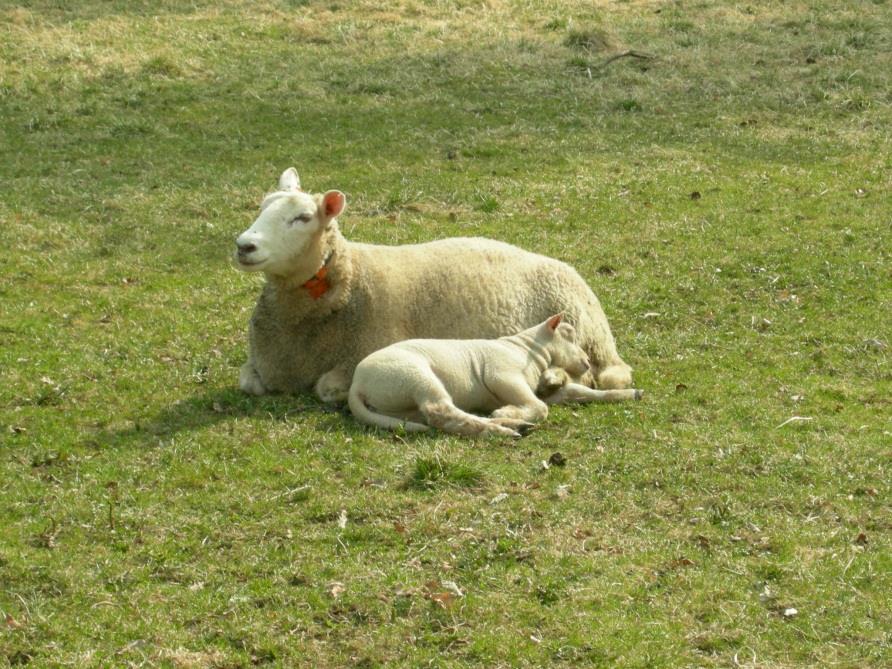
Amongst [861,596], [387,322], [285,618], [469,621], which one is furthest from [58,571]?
[861,596]

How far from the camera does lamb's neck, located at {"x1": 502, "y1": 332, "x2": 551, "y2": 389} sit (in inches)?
398

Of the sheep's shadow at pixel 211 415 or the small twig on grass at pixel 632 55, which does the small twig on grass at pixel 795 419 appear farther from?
the small twig on grass at pixel 632 55

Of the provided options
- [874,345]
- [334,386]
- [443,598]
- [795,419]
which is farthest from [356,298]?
[874,345]

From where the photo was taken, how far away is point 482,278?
10.8 metres

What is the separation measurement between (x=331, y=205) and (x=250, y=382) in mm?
1472

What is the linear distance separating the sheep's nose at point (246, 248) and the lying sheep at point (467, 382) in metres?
1.12

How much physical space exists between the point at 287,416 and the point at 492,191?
6.87m

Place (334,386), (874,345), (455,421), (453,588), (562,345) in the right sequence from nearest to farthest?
(453,588) → (455,421) → (334,386) → (562,345) → (874,345)

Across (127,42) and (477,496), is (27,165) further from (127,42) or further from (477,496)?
(477,496)

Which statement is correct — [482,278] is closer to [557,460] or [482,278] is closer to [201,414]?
[557,460]

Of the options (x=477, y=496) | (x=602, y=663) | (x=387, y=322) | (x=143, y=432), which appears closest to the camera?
(x=602, y=663)

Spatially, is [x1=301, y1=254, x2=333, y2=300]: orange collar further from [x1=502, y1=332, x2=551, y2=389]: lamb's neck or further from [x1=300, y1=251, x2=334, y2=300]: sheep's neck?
[x1=502, y1=332, x2=551, y2=389]: lamb's neck

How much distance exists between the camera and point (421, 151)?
1759 centimetres

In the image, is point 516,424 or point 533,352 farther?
point 533,352
